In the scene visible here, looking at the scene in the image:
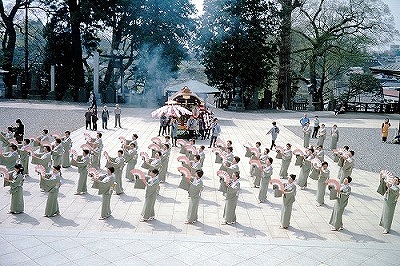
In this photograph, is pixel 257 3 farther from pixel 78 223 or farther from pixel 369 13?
pixel 78 223

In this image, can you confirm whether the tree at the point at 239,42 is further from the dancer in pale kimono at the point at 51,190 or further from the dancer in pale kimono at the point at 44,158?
the dancer in pale kimono at the point at 51,190

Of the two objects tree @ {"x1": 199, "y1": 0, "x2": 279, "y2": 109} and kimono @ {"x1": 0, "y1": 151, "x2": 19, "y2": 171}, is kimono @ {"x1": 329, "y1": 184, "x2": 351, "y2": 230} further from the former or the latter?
tree @ {"x1": 199, "y1": 0, "x2": 279, "y2": 109}

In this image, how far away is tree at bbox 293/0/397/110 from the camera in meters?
41.4

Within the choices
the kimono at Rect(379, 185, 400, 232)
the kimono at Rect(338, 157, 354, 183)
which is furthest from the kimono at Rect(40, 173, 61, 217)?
the kimono at Rect(338, 157, 354, 183)

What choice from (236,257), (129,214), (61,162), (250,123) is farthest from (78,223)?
(250,123)

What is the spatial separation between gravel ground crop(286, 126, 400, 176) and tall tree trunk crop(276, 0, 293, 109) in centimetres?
1486

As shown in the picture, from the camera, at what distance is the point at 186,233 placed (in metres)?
10.4

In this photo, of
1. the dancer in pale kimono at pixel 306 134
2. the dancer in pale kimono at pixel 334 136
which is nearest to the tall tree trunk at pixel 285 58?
the dancer in pale kimono at pixel 306 134

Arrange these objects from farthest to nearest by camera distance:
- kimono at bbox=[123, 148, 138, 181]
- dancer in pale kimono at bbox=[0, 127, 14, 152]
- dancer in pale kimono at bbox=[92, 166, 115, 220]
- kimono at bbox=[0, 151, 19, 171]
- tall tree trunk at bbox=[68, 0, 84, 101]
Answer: tall tree trunk at bbox=[68, 0, 84, 101] < dancer in pale kimono at bbox=[0, 127, 14, 152] < kimono at bbox=[123, 148, 138, 181] < kimono at bbox=[0, 151, 19, 171] < dancer in pale kimono at bbox=[92, 166, 115, 220]

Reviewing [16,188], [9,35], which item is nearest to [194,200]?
[16,188]

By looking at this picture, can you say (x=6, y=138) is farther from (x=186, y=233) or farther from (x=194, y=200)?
(x=186, y=233)

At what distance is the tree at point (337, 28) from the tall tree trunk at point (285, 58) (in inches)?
48.1

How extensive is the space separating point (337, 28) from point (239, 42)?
38.1 ft

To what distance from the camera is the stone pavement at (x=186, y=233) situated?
8.90 metres
